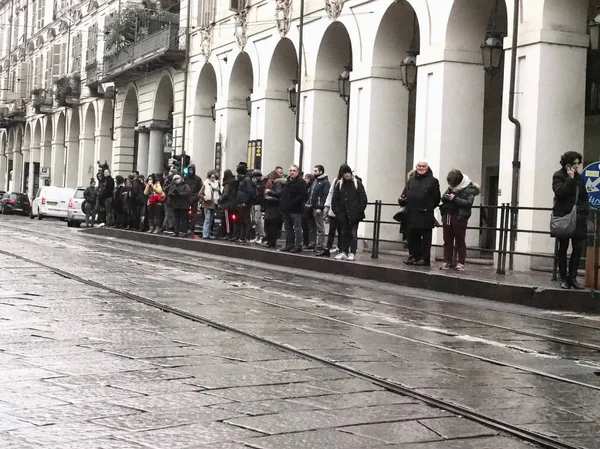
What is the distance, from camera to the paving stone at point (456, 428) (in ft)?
17.6

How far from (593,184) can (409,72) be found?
10169mm

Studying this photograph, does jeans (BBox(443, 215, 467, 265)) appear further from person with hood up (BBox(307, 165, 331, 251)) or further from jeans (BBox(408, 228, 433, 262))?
person with hood up (BBox(307, 165, 331, 251))

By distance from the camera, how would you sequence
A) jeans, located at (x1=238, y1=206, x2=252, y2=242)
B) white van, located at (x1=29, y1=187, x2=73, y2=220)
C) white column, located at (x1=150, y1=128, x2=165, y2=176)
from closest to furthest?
1. jeans, located at (x1=238, y1=206, x2=252, y2=242)
2. white column, located at (x1=150, y1=128, x2=165, y2=176)
3. white van, located at (x1=29, y1=187, x2=73, y2=220)

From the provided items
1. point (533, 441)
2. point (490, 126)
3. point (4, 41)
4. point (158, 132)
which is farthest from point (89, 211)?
point (4, 41)

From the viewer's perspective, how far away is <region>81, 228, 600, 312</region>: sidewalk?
44.0ft

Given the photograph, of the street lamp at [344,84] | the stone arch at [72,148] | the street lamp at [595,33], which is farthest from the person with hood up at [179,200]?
the stone arch at [72,148]

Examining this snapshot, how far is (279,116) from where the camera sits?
31172mm

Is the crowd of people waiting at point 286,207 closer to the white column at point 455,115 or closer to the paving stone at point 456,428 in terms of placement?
the white column at point 455,115

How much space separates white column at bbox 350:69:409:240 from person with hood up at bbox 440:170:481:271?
8.16 m

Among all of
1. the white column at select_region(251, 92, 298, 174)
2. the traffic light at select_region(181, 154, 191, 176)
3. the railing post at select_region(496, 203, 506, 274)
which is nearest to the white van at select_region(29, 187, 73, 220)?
the traffic light at select_region(181, 154, 191, 176)

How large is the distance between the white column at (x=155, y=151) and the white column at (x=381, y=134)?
16.2m

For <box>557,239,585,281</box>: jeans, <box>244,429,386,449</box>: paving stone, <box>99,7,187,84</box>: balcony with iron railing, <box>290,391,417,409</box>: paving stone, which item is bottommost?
<box>244,429,386,449</box>: paving stone

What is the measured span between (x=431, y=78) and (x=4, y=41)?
55.8m

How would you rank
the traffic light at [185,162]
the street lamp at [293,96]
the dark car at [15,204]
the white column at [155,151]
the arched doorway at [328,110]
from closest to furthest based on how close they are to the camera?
the arched doorway at [328,110] < the street lamp at [293,96] < the traffic light at [185,162] < the white column at [155,151] < the dark car at [15,204]
